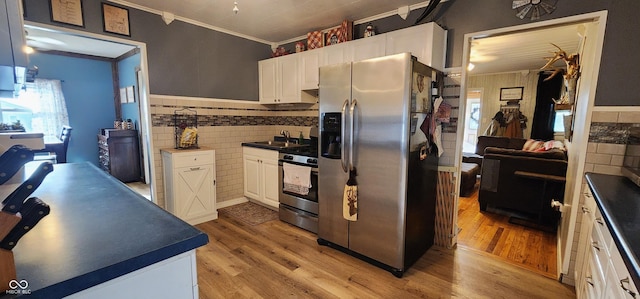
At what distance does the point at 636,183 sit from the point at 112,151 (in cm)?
637

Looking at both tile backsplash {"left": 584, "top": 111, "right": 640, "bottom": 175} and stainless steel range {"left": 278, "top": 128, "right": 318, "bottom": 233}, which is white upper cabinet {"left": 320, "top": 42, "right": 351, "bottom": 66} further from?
tile backsplash {"left": 584, "top": 111, "right": 640, "bottom": 175}

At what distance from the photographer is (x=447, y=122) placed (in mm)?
2561

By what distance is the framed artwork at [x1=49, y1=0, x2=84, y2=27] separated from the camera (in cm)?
237

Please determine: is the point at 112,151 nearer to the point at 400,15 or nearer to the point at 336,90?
the point at 336,90

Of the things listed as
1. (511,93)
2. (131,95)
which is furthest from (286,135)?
(511,93)

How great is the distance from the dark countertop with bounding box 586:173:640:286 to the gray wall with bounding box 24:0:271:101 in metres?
3.69

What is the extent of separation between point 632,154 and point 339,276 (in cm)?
218

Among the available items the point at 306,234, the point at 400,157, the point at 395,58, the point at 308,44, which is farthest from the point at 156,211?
the point at 308,44

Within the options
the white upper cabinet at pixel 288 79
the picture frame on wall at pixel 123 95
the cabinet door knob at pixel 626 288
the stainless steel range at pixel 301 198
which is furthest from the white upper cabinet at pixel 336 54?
the picture frame on wall at pixel 123 95

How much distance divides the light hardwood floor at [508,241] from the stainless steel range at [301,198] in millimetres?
1555

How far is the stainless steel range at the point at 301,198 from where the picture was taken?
2.88 meters

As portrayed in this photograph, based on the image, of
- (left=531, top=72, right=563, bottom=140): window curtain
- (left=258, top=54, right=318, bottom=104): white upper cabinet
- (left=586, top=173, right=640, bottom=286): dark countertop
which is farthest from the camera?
(left=531, top=72, right=563, bottom=140): window curtain

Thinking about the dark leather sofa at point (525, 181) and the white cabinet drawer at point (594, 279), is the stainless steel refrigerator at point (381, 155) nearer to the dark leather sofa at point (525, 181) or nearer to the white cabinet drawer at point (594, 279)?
the white cabinet drawer at point (594, 279)
